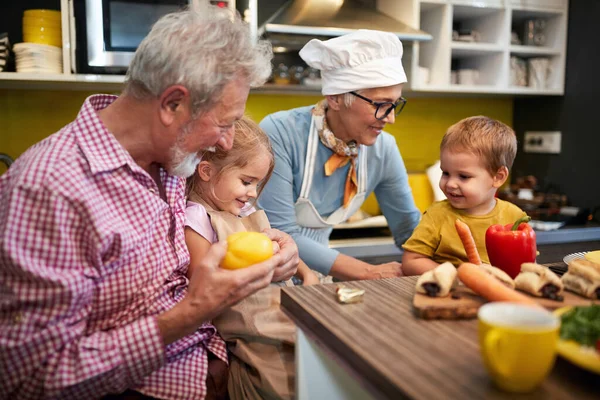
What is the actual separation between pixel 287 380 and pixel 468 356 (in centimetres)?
45

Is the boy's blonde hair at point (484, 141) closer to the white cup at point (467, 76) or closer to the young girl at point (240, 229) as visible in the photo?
the young girl at point (240, 229)

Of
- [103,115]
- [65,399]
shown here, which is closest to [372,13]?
[103,115]

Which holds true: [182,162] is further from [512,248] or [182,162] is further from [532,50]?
[532,50]

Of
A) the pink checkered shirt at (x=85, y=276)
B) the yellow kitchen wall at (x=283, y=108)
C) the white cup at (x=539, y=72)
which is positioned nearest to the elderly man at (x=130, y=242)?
the pink checkered shirt at (x=85, y=276)

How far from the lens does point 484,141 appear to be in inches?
60.9

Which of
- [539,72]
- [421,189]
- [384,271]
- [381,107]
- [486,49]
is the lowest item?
[384,271]

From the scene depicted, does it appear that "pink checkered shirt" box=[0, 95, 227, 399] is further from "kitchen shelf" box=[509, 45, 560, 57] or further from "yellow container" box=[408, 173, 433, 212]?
"kitchen shelf" box=[509, 45, 560, 57]

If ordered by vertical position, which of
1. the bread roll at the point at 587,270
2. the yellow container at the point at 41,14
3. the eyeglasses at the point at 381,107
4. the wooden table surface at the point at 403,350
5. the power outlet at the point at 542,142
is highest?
the yellow container at the point at 41,14

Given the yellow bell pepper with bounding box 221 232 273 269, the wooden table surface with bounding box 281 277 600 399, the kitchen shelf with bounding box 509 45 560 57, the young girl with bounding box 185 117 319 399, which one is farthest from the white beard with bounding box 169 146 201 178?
the kitchen shelf with bounding box 509 45 560 57

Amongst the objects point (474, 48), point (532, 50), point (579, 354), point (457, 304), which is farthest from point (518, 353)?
point (532, 50)

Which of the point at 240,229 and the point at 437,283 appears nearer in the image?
the point at 437,283

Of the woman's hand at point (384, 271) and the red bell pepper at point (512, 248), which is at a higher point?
the red bell pepper at point (512, 248)

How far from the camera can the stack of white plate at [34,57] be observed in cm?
238

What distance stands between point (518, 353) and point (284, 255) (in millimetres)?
629
